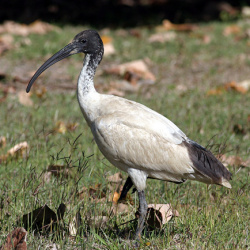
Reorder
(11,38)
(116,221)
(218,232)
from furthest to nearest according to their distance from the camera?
(11,38), (116,221), (218,232)

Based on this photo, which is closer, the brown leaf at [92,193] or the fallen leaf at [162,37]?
the brown leaf at [92,193]

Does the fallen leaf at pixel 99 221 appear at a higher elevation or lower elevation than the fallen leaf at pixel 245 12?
lower

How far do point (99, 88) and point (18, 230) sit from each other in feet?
14.4

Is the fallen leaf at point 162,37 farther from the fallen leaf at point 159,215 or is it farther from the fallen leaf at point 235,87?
the fallen leaf at point 159,215

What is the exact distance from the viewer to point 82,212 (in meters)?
3.95

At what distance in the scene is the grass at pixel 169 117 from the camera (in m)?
3.74

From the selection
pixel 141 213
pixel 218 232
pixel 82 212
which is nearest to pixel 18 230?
pixel 82 212

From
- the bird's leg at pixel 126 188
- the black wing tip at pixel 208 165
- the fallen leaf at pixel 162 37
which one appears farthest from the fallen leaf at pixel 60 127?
the fallen leaf at pixel 162 37

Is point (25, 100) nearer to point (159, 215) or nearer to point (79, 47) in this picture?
point (79, 47)

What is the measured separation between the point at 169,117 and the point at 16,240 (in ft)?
11.2

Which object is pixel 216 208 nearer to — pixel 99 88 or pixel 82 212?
pixel 82 212

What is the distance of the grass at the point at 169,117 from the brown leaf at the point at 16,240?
0.60ft

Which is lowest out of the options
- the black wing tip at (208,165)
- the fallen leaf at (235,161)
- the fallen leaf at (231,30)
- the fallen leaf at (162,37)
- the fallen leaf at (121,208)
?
the fallen leaf at (121,208)

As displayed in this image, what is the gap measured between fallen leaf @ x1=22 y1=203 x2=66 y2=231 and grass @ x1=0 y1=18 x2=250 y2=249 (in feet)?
0.28
